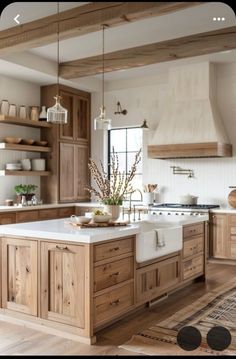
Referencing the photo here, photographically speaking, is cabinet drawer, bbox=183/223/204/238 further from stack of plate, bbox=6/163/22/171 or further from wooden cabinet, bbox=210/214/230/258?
stack of plate, bbox=6/163/22/171

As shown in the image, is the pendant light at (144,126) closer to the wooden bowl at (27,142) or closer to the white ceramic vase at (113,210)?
the wooden bowl at (27,142)

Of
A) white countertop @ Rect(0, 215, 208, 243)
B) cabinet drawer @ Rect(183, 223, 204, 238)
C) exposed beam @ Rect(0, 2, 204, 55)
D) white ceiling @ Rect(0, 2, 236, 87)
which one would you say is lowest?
cabinet drawer @ Rect(183, 223, 204, 238)

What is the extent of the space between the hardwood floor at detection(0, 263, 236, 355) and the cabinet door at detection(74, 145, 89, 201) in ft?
12.5

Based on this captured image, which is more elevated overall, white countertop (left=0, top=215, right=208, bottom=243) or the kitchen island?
white countertop (left=0, top=215, right=208, bottom=243)

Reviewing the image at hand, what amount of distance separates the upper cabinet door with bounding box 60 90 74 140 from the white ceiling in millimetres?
322

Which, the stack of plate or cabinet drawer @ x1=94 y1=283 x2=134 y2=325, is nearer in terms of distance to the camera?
cabinet drawer @ x1=94 y1=283 x2=134 y2=325

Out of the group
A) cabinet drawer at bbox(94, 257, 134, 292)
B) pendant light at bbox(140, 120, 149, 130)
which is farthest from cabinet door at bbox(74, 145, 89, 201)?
cabinet drawer at bbox(94, 257, 134, 292)

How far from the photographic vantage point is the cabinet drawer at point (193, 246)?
4.28 metres

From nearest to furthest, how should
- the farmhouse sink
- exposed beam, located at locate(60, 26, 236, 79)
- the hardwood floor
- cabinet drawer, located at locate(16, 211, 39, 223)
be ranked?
the hardwood floor < the farmhouse sink < exposed beam, located at locate(60, 26, 236, 79) < cabinet drawer, located at locate(16, 211, 39, 223)

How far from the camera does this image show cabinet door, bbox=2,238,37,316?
10.3 feet

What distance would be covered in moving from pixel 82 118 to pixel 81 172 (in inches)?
40.1

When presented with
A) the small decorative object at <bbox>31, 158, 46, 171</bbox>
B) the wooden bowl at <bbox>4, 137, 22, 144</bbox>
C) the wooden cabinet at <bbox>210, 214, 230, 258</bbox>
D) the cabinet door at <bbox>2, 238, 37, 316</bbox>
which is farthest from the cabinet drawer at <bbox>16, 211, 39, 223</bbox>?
the wooden cabinet at <bbox>210, 214, 230, 258</bbox>

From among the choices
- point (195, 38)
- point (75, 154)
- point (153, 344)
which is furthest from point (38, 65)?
point (153, 344)

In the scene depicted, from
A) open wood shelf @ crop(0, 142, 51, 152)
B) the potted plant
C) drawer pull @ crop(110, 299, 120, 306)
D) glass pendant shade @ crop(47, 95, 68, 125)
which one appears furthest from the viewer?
the potted plant
